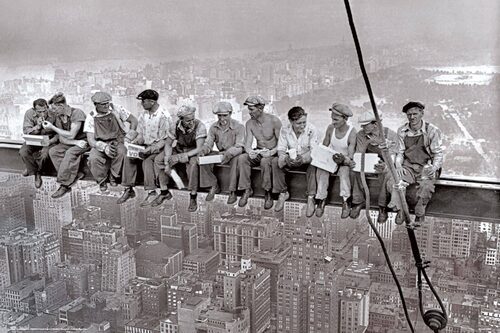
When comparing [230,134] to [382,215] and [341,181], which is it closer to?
[341,181]

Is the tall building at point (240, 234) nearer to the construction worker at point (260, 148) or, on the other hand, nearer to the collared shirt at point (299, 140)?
the construction worker at point (260, 148)

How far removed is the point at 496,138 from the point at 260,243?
312cm

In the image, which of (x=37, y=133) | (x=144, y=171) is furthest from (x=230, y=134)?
(x=37, y=133)

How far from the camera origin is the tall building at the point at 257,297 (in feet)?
26.2

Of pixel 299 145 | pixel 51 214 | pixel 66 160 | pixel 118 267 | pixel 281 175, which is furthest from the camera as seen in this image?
pixel 51 214

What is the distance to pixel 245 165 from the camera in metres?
5.45

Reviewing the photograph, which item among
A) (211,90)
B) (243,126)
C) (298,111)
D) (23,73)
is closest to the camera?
(298,111)

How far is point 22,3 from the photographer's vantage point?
8.45m

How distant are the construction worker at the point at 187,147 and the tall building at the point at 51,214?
14.5 feet

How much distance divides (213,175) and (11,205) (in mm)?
5152

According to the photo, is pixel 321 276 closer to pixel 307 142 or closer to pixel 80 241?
pixel 307 142

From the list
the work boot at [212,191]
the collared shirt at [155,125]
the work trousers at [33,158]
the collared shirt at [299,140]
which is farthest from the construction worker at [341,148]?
the work trousers at [33,158]

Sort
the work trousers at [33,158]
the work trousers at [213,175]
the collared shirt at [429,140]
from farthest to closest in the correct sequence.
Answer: the work trousers at [33,158], the work trousers at [213,175], the collared shirt at [429,140]

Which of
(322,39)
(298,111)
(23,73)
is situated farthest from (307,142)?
(23,73)
